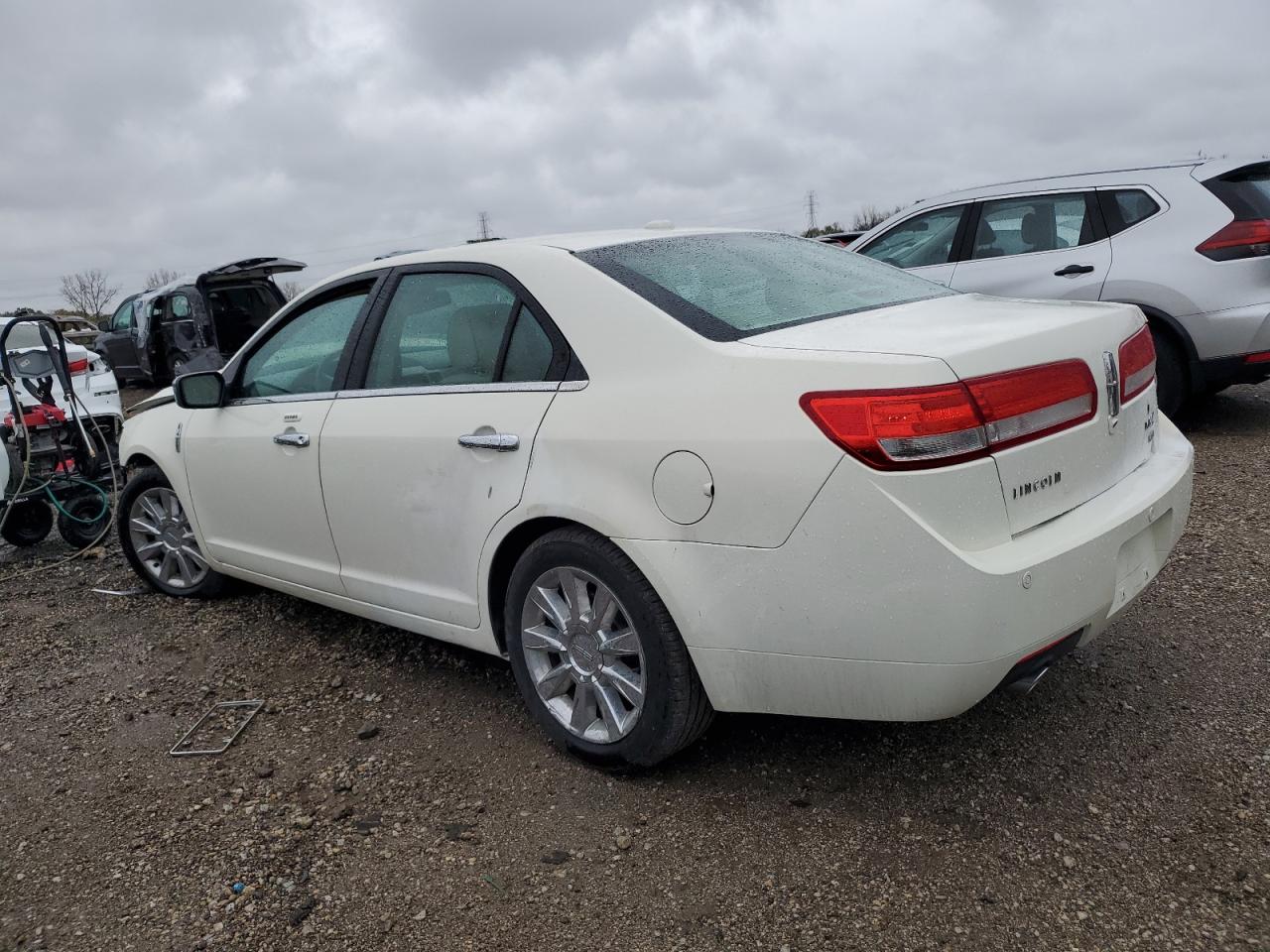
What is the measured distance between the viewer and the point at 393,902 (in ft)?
8.02

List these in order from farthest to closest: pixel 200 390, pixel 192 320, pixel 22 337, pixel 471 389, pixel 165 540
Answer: pixel 192 320 < pixel 22 337 < pixel 165 540 < pixel 200 390 < pixel 471 389

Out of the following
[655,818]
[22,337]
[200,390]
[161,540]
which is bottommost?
[655,818]

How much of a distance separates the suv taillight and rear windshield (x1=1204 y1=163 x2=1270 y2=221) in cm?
452

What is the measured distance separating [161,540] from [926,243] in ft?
17.3

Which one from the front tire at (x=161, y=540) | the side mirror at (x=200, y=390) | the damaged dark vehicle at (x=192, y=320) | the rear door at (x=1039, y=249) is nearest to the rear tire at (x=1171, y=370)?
the rear door at (x=1039, y=249)

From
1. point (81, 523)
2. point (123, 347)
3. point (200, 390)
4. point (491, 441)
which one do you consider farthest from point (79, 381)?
point (123, 347)

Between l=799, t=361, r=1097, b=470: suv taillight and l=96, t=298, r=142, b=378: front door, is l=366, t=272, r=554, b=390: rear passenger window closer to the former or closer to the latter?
l=799, t=361, r=1097, b=470: suv taillight

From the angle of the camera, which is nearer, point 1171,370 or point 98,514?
point 1171,370

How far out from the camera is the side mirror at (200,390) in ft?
13.4

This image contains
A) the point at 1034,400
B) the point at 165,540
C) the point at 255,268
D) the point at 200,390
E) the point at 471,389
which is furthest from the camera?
the point at 255,268

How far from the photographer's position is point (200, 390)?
4.10 meters

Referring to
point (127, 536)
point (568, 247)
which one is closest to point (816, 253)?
point (568, 247)

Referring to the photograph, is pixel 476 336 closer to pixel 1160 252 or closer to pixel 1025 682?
pixel 1025 682

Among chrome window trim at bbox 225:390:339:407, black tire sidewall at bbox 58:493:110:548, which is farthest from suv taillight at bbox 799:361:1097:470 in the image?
black tire sidewall at bbox 58:493:110:548
